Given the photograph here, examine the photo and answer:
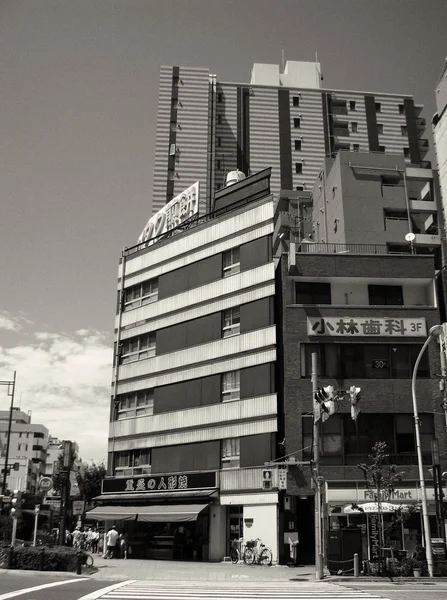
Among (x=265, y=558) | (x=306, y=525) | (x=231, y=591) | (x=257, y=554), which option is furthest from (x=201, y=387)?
(x=231, y=591)

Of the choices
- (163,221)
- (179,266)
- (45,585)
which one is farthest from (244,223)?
(45,585)

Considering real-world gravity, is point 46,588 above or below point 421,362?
below

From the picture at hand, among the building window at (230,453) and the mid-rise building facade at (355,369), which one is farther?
the building window at (230,453)

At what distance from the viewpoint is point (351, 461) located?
1364 inches

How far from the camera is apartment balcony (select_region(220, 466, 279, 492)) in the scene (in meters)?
34.5

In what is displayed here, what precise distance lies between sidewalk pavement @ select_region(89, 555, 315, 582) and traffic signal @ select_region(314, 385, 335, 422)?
6.55 meters

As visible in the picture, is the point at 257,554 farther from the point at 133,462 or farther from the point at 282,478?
the point at 133,462

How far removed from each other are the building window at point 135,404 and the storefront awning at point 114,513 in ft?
20.2

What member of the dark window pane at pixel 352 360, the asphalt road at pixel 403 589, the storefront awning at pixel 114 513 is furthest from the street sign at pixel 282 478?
the storefront awning at pixel 114 513

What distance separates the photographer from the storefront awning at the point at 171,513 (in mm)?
35188

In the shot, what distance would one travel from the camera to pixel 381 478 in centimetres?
2994

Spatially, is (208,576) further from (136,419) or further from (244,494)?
(136,419)

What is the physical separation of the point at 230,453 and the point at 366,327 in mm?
10808

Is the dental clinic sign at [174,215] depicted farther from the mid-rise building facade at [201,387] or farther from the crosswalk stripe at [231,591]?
the crosswalk stripe at [231,591]
